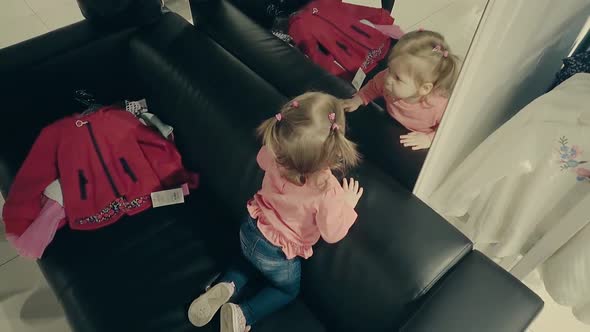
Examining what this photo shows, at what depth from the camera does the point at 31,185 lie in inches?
54.1

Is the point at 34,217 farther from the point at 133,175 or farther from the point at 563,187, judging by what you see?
the point at 563,187

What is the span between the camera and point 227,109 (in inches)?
52.5

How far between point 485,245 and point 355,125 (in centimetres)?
76

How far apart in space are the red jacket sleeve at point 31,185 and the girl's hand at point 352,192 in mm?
997

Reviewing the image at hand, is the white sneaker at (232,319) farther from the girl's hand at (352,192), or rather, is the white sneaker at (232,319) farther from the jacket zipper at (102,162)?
the jacket zipper at (102,162)

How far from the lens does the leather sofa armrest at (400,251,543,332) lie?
94cm

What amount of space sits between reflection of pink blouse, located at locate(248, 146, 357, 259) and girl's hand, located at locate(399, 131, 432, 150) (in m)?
0.26

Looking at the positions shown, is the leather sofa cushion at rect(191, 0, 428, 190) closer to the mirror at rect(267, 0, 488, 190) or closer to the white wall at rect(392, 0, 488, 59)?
the mirror at rect(267, 0, 488, 190)

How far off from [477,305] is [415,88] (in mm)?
663

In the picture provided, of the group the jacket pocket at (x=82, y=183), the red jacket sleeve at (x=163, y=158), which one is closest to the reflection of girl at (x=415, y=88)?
the red jacket sleeve at (x=163, y=158)

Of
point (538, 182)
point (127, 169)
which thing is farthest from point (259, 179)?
point (538, 182)

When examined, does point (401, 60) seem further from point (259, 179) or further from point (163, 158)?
point (163, 158)

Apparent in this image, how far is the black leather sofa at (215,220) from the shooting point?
3.34 ft

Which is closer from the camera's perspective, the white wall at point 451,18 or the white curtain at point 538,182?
the white wall at point 451,18
